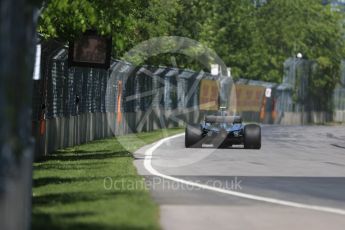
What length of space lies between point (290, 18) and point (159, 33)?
39.8 m

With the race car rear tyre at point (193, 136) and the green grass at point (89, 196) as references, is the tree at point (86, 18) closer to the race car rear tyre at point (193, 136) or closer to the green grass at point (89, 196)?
the green grass at point (89, 196)

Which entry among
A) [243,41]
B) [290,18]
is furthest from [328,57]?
[243,41]

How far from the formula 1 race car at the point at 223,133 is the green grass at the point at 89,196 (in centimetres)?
462

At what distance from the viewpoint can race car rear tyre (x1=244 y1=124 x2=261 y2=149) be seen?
24.3 meters

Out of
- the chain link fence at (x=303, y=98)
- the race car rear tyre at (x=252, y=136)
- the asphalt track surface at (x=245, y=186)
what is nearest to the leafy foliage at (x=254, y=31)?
the chain link fence at (x=303, y=98)

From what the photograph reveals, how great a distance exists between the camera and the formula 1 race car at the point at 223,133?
955 inches

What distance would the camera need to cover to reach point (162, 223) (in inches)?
372

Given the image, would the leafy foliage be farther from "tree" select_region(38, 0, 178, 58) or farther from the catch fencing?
"tree" select_region(38, 0, 178, 58)

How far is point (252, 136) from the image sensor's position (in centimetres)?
2441

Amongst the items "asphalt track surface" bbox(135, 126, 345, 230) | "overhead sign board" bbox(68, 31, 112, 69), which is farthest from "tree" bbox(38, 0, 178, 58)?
"asphalt track surface" bbox(135, 126, 345, 230)

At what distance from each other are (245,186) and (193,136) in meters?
10.2

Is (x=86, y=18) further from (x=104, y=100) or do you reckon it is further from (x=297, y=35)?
(x=297, y=35)

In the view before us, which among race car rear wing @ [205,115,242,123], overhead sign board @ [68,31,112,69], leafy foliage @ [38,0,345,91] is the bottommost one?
race car rear wing @ [205,115,242,123]

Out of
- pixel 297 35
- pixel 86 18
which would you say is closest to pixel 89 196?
pixel 86 18
